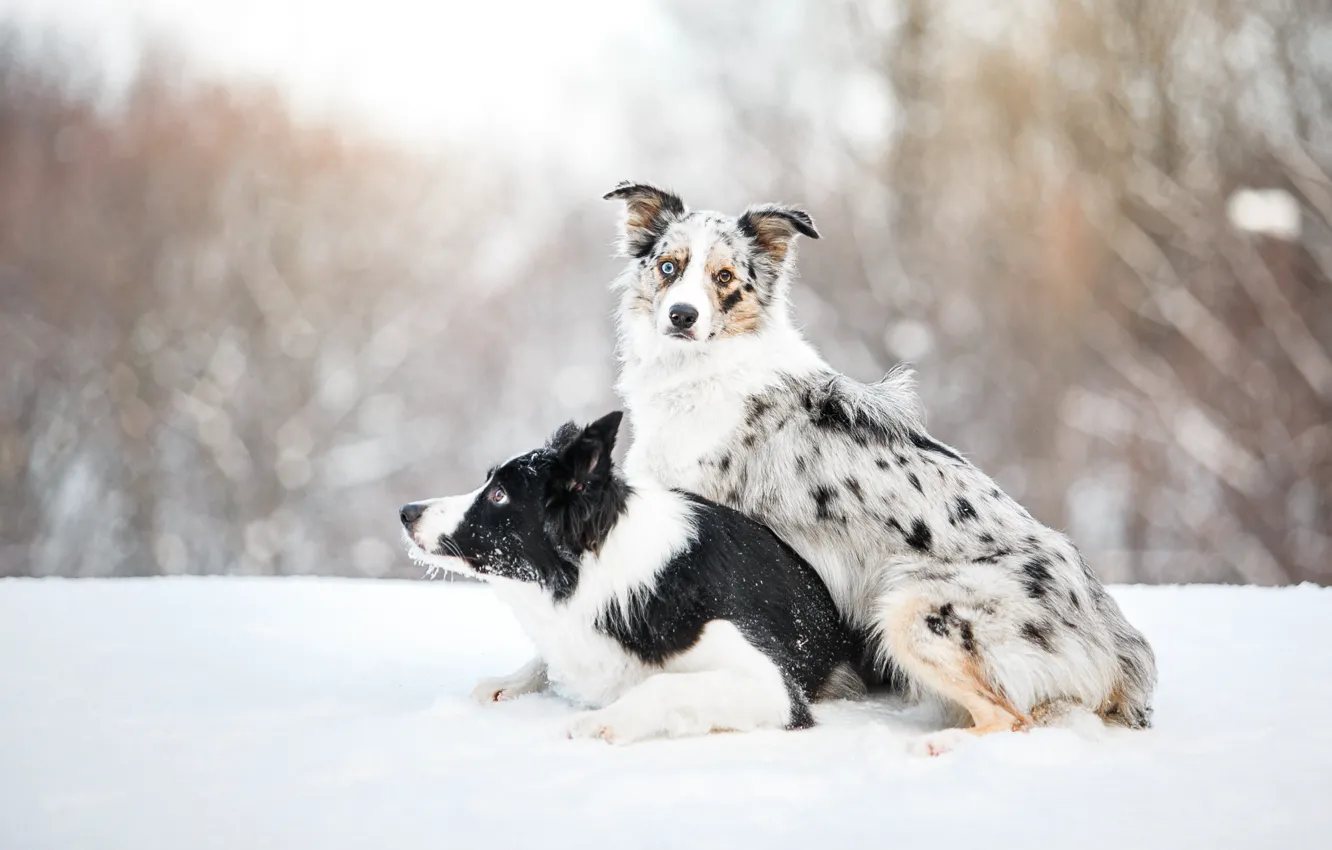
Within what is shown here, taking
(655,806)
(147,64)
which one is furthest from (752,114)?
(655,806)

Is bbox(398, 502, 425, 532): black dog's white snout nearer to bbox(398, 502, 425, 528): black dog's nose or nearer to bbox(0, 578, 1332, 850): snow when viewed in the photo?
bbox(398, 502, 425, 528): black dog's nose

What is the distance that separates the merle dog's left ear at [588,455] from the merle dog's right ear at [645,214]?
1.41 meters

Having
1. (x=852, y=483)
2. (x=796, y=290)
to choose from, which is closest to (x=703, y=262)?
(x=852, y=483)

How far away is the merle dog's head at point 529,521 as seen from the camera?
3.45 m

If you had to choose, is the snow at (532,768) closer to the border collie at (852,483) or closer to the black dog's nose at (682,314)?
the border collie at (852,483)

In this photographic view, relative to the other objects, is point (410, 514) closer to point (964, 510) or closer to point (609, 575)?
point (609, 575)

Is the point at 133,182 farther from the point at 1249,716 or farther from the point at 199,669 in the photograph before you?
the point at 1249,716

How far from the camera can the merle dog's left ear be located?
337 cm

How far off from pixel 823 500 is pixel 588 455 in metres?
0.91

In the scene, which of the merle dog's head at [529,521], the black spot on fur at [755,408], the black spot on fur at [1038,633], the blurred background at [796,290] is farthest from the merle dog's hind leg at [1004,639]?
the blurred background at [796,290]

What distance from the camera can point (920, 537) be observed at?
367 centimetres

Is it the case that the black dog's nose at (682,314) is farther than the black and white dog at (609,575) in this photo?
Yes

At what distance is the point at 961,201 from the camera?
45.5 feet

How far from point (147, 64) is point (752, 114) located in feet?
24.7
